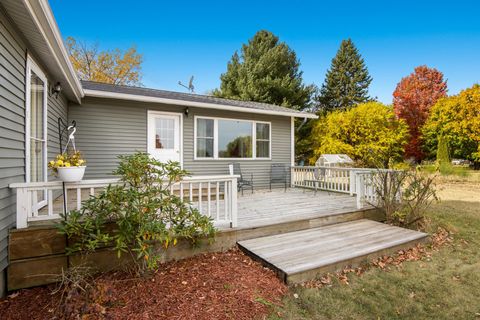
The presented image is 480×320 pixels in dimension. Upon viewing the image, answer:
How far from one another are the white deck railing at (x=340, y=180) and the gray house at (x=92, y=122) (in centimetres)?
86

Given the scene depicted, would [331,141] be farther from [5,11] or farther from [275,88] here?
[5,11]

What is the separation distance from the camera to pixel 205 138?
6.96 meters

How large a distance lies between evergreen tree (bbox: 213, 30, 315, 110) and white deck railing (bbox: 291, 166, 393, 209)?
9292mm

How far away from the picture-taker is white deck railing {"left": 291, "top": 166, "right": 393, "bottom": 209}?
15.9 ft

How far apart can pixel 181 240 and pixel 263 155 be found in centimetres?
507

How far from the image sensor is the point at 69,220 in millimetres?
2365

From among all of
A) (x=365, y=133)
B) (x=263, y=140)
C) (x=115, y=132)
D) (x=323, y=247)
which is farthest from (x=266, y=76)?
(x=323, y=247)

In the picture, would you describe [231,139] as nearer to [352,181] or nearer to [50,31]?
[352,181]

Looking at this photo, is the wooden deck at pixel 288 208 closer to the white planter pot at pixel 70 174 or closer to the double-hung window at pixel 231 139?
the double-hung window at pixel 231 139

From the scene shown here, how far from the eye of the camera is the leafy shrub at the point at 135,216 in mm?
2340

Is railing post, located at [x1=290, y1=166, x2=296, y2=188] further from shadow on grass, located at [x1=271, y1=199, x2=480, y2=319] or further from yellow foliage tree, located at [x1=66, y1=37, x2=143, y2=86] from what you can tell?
yellow foliage tree, located at [x1=66, y1=37, x2=143, y2=86]

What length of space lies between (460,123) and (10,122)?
2071cm

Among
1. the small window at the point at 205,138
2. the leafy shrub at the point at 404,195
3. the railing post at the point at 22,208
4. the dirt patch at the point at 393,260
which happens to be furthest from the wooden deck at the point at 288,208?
the railing post at the point at 22,208

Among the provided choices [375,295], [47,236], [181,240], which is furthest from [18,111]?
[375,295]
